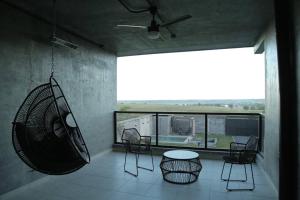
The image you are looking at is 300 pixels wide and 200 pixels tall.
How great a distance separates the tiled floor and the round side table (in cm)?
13

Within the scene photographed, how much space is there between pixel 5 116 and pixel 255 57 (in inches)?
210

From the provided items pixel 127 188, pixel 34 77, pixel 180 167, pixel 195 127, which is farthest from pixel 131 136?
pixel 34 77

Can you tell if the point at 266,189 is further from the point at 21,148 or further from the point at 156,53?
the point at 156,53

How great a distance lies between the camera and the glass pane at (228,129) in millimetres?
5074

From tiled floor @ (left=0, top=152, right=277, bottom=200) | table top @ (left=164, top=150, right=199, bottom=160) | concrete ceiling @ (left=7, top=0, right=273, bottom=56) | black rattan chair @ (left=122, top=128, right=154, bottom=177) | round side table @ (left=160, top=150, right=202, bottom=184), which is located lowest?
tiled floor @ (left=0, top=152, right=277, bottom=200)

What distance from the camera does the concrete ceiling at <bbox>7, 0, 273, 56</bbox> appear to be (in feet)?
10.3

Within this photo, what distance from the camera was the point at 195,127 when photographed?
17.9 feet

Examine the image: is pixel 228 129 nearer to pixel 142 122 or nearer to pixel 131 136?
pixel 142 122

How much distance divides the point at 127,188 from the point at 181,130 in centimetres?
248

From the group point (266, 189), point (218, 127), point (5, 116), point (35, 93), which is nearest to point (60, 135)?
point (35, 93)

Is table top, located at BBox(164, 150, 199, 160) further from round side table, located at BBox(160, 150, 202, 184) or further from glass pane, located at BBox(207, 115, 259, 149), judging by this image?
glass pane, located at BBox(207, 115, 259, 149)

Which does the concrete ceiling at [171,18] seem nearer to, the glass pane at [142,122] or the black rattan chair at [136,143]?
the glass pane at [142,122]

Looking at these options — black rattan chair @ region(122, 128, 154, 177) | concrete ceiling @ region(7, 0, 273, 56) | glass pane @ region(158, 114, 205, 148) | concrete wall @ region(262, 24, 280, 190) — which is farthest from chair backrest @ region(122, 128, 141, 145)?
concrete wall @ region(262, 24, 280, 190)

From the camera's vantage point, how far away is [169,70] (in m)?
12.0
